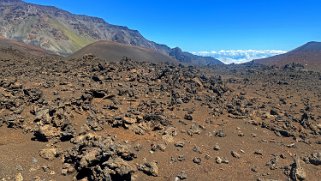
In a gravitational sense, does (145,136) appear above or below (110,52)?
below

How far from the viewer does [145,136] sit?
64.1 ft

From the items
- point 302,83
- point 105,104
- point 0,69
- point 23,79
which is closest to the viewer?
point 105,104

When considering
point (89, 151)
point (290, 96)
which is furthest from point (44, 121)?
point (290, 96)

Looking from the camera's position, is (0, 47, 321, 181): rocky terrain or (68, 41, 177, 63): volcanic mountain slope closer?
(0, 47, 321, 181): rocky terrain

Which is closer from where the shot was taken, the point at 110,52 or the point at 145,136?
the point at 145,136

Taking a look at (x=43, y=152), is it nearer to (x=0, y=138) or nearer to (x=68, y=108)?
(x=0, y=138)

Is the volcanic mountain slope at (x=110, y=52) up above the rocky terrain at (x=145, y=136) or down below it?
above

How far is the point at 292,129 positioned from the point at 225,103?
706 centimetres

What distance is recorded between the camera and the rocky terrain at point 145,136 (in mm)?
15445

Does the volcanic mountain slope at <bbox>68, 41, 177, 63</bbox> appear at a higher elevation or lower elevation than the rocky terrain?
higher

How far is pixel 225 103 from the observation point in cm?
3105

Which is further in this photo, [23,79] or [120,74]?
[120,74]

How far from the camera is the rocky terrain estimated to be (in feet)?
50.7

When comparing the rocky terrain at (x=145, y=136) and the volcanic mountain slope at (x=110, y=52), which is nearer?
the rocky terrain at (x=145, y=136)
